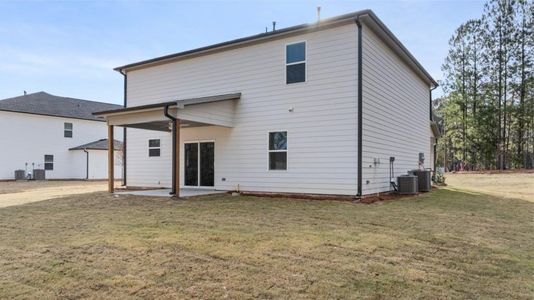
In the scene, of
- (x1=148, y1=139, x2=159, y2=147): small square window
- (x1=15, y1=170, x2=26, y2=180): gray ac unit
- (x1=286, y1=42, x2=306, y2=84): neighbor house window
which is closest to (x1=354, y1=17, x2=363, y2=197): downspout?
(x1=286, y1=42, x2=306, y2=84): neighbor house window

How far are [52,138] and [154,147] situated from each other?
16.3 metres

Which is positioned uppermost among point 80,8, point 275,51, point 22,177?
point 80,8

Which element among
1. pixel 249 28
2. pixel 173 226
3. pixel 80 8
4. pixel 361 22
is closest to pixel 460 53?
pixel 249 28

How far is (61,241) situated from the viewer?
5.64m

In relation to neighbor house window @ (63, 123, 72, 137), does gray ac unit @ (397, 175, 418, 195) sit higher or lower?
lower

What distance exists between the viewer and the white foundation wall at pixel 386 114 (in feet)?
37.7

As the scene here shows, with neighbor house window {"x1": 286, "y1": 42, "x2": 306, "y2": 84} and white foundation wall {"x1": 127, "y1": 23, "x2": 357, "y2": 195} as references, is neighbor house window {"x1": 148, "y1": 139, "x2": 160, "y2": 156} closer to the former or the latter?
white foundation wall {"x1": 127, "y1": 23, "x2": 357, "y2": 195}

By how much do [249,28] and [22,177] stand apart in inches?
767

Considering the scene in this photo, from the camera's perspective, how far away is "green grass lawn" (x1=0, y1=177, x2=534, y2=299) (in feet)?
12.3

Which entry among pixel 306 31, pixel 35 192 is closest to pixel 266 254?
pixel 306 31

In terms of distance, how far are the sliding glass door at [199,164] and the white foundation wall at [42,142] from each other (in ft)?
57.4

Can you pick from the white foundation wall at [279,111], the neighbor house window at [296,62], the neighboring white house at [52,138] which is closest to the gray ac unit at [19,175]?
the neighboring white house at [52,138]

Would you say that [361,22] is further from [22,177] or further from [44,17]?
[22,177]

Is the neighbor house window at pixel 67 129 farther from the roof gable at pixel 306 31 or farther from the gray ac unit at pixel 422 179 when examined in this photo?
the gray ac unit at pixel 422 179
